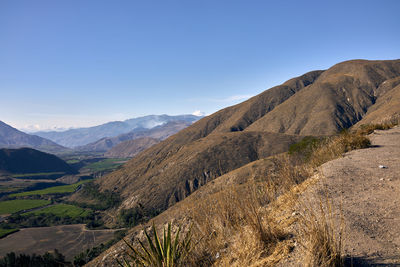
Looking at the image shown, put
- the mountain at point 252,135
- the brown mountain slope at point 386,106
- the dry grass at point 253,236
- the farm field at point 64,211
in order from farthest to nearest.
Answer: the farm field at point 64,211 → the mountain at point 252,135 → the brown mountain slope at point 386,106 → the dry grass at point 253,236

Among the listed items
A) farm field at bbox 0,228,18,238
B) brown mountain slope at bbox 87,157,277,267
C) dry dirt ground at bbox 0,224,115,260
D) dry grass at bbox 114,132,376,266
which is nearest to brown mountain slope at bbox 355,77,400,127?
brown mountain slope at bbox 87,157,277,267

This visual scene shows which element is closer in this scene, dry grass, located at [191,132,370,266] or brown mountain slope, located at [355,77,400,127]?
dry grass, located at [191,132,370,266]

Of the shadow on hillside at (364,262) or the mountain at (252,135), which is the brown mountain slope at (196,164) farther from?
the shadow on hillside at (364,262)

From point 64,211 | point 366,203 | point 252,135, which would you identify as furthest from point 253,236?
point 64,211

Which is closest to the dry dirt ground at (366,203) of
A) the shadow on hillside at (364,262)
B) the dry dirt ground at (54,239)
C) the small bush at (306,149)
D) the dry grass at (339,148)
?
the shadow on hillside at (364,262)

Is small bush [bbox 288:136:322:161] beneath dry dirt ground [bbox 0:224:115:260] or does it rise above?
above

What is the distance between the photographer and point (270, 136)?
97938mm

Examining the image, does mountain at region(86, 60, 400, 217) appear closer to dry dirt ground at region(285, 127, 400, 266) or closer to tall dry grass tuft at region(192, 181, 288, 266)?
dry dirt ground at region(285, 127, 400, 266)

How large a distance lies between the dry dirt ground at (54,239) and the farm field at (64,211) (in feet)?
25.0

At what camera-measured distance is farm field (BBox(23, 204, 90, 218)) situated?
111 m

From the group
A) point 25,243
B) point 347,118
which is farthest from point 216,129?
point 25,243

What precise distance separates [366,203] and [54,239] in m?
120

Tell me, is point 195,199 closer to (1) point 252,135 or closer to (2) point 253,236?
(2) point 253,236

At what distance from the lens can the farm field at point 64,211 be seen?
111369 mm
